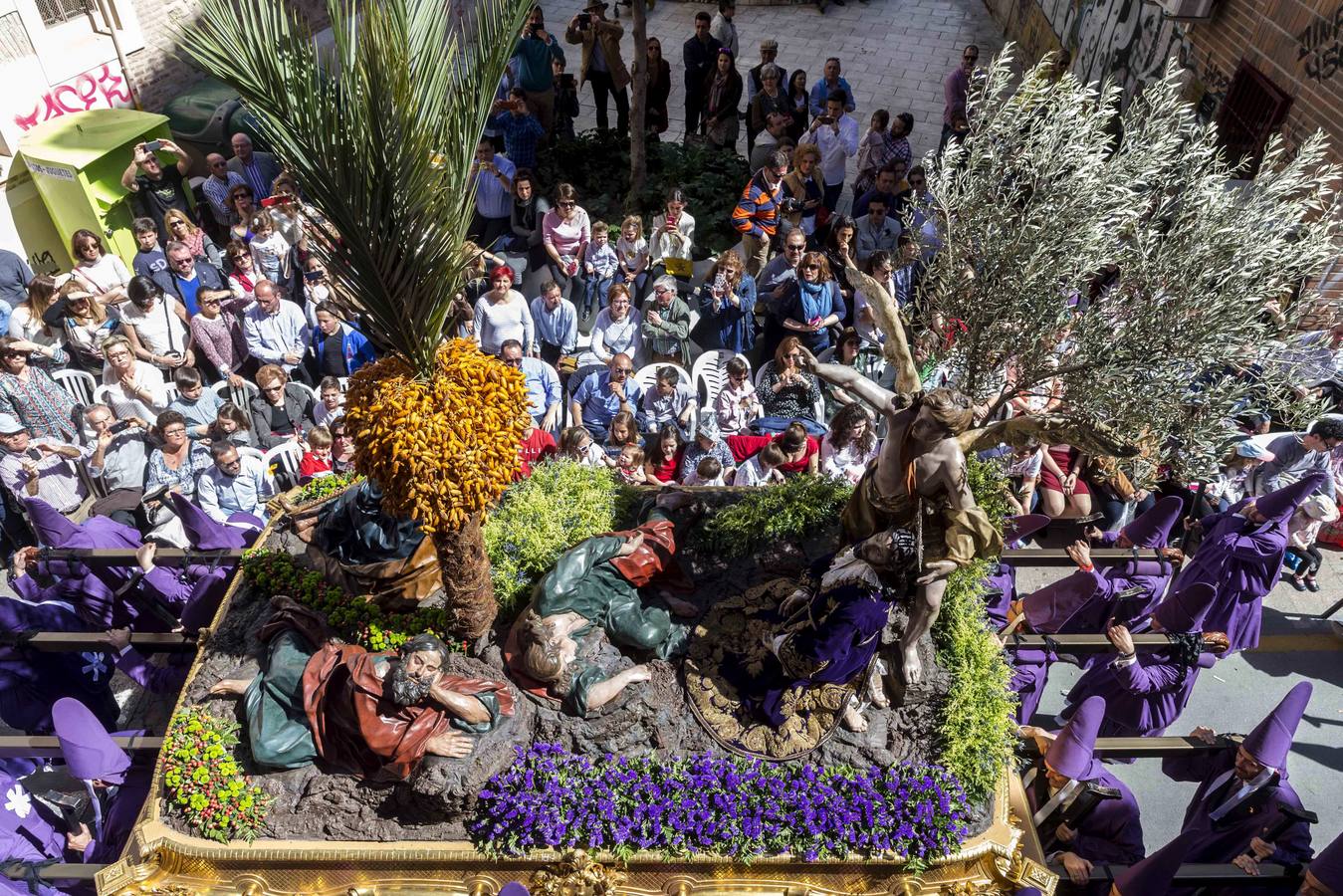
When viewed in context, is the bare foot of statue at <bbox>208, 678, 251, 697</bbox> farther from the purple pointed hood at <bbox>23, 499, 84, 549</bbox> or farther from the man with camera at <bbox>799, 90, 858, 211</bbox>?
the man with camera at <bbox>799, 90, 858, 211</bbox>

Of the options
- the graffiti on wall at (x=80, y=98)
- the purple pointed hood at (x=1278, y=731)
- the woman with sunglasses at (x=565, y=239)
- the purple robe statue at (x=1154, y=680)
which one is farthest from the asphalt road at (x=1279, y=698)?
the graffiti on wall at (x=80, y=98)

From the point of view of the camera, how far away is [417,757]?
19.5 ft

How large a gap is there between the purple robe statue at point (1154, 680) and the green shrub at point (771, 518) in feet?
7.60

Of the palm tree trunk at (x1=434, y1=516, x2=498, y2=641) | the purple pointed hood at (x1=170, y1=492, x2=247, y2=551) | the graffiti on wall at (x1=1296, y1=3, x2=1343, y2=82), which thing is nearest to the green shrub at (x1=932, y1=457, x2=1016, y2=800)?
the palm tree trunk at (x1=434, y1=516, x2=498, y2=641)

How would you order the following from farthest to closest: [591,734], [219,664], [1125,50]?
[1125,50], [219,664], [591,734]

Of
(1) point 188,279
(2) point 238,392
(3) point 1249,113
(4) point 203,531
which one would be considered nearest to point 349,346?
(2) point 238,392

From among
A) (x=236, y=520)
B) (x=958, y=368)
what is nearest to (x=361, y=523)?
(x=236, y=520)

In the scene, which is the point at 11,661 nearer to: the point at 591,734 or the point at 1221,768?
the point at 591,734

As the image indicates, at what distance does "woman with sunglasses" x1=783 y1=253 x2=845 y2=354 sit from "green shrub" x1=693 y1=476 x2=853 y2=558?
3.13 metres

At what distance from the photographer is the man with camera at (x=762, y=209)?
11336 mm

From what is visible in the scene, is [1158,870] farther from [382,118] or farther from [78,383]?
[78,383]

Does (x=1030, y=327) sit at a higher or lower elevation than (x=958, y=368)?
higher

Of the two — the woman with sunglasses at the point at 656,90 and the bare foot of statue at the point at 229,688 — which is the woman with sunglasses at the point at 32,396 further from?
the woman with sunglasses at the point at 656,90

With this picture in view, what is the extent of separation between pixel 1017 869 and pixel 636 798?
7.80 feet
